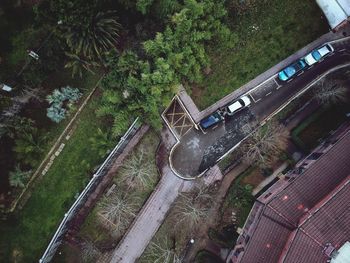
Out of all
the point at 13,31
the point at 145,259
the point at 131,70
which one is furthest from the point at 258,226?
the point at 13,31

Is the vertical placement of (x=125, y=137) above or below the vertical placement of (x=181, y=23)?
below

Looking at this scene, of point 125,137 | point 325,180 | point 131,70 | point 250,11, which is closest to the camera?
point 325,180

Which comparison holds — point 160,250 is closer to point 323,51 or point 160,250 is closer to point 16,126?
point 16,126

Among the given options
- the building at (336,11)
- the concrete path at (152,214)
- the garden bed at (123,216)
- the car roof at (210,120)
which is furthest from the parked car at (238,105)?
the building at (336,11)

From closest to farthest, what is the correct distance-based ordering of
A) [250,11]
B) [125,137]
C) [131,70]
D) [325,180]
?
1. [325,180]
2. [131,70]
3. [125,137]
4. [250,11]

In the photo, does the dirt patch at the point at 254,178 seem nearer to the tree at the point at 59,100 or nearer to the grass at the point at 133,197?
the grass at the point at 133,197

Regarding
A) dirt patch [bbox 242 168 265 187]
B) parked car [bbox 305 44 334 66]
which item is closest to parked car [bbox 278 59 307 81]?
parked car [bbox 305 44 334 66]

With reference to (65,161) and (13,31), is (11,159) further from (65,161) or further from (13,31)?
(13,31)
